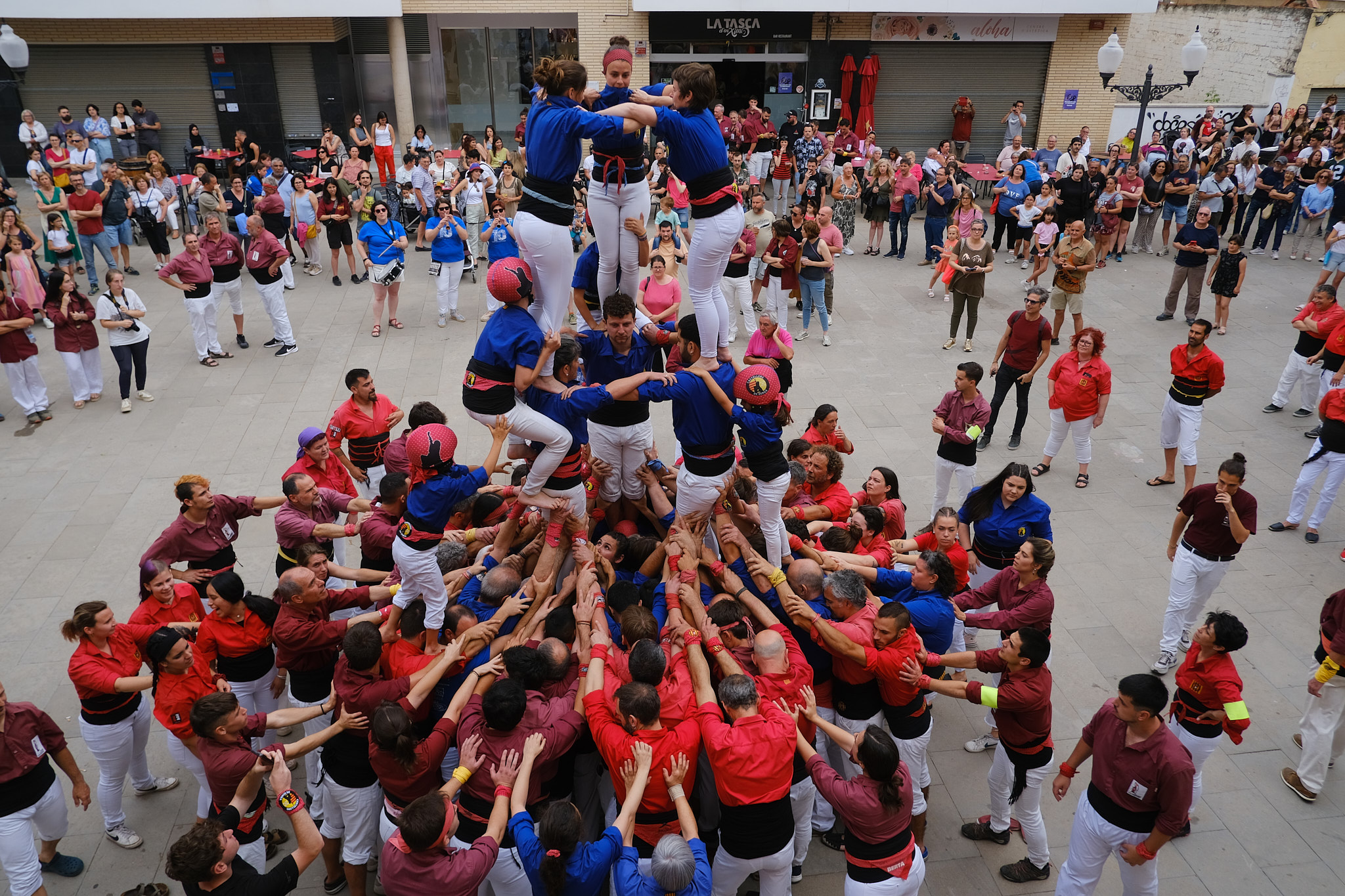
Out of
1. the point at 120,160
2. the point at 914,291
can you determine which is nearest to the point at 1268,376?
the point at 914,291

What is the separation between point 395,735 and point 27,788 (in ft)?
7.56

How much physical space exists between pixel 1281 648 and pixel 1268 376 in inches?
257

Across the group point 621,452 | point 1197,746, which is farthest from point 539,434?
point 1197,746

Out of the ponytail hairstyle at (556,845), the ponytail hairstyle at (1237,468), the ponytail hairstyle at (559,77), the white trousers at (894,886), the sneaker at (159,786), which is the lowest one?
the sneaker at (159,786)

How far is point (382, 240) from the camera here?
1285 centimetres

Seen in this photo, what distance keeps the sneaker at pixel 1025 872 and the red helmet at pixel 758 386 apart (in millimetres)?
3232

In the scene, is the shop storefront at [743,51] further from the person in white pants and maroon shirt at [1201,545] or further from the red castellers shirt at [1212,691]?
the red castellers shirt at [1212,691]

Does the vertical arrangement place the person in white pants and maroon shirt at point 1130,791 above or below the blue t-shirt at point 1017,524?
below

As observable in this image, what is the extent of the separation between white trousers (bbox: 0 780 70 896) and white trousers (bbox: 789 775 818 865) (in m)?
4.23

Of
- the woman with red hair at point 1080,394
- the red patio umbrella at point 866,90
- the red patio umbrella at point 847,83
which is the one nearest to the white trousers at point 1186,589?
the woman with red hair at point 1080,394

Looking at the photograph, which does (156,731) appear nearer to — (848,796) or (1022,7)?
(848,796)

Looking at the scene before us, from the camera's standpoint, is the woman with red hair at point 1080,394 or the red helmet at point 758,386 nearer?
the red helmet at point 758,386

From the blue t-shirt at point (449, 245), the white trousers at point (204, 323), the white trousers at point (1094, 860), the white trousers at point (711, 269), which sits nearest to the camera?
the white trousers at point (1094, 860)

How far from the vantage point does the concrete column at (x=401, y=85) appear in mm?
22438
